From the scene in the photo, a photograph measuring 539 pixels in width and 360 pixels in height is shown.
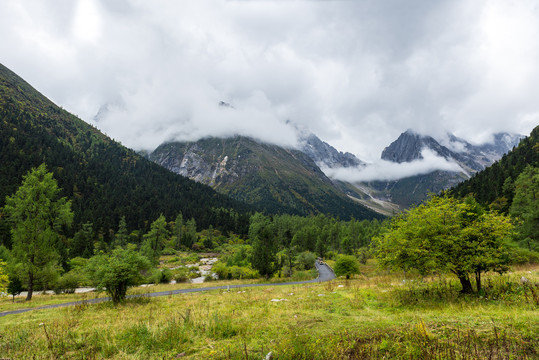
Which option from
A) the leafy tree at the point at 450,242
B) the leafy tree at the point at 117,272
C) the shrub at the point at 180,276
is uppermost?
the leafy tree at the point at 450,242

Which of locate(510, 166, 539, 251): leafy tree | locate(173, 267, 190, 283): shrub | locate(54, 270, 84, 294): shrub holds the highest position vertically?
locate(510, 166, 539, 251): leafy tree

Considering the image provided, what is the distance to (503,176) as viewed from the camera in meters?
97.7

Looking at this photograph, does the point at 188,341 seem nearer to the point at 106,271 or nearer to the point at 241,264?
the point at 106,271

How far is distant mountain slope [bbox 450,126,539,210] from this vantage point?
296 feet

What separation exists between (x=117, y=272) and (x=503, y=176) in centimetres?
13372

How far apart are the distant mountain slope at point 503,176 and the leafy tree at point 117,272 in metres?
108

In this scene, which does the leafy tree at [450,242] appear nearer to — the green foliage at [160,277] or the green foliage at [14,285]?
the green foliage at [14,285]

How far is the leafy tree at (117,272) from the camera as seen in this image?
2077 cm

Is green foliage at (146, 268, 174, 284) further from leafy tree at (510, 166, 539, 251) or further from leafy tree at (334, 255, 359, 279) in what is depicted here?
leafy tree at (510, 166, 539, 251)

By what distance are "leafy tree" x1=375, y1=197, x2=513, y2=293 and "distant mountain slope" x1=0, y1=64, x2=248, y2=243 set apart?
390 feet

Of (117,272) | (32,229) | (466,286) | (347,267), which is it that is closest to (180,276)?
(32,229)

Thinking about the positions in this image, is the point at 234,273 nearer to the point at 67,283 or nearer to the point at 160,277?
the point at 160,277

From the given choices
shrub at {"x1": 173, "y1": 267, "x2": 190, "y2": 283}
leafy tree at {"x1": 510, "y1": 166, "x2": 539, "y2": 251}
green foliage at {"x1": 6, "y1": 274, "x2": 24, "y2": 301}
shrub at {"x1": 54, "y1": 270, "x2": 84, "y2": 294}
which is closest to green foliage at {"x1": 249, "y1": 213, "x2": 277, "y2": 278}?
shrub at {"x1": 173, "y1": 267, "x2": 190, "y2": 283}

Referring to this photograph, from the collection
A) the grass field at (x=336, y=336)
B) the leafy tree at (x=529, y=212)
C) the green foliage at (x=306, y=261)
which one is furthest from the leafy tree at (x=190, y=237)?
the leafy tree at (x=529, y=212)
